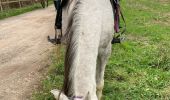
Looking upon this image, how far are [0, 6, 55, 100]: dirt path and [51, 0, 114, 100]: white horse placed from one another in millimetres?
2379

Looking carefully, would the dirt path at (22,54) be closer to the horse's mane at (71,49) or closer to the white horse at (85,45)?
the white horse at (85,45)

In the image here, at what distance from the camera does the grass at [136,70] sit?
283 inches

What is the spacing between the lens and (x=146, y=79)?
7855 millimetres

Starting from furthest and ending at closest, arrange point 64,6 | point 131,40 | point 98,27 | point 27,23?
point 27,23, point 131,40, point 64,6, point 98,27

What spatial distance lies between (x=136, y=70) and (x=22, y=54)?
10.9 ft

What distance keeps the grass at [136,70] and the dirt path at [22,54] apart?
0.38m

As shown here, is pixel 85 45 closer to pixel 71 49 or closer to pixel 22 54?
pixel 71 49

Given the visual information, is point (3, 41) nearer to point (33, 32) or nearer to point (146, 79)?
point (33, 32)

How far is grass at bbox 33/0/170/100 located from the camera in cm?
718

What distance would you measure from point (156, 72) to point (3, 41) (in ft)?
18.1

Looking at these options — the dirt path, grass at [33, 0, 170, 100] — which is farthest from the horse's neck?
the dirt path

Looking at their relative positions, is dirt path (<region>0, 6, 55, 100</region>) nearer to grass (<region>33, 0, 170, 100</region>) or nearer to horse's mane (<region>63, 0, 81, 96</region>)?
grass (<region>33, 0, 170, 100</region>)

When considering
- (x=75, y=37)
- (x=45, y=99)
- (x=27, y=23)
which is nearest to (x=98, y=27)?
(x=75, y=37)

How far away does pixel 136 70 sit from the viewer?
27.6ft
